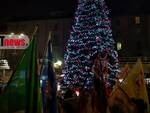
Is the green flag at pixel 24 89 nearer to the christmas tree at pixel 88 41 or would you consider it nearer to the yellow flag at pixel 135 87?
the yellow flag at pixel 135 87

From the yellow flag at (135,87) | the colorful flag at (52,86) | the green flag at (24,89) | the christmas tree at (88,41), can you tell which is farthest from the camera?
the christmas tree at (88,41)

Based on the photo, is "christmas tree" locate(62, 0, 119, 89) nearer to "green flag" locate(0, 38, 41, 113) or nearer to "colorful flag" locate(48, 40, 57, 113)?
"colorful flag" locate(48, 40, 57, 113)

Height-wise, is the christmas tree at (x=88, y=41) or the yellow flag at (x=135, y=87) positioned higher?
the christmas tree at (x=88, y=41)

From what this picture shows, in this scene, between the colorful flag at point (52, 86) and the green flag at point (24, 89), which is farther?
the colorful flag at point (52, 86)

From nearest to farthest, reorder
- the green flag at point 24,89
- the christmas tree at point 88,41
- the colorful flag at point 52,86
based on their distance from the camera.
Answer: the green flag at point 24,89
the colorful flag at point 52,86
the christmas tree at point 88,41

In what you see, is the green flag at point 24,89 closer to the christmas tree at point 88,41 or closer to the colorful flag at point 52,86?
the colorful flag at point 52,86

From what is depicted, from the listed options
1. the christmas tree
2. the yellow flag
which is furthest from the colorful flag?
the christmas tree

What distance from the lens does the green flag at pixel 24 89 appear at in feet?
15.6

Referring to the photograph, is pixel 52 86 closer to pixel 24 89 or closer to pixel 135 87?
pixel 24 89

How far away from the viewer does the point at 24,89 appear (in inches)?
191

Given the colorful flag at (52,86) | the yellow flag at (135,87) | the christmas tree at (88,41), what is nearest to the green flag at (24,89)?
the colorful flag at (52,86)

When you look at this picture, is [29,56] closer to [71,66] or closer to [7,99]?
[7,99]

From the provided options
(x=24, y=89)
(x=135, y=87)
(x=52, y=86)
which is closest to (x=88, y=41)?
(x=135, y=87)

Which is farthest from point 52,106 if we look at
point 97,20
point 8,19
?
point 8,19
